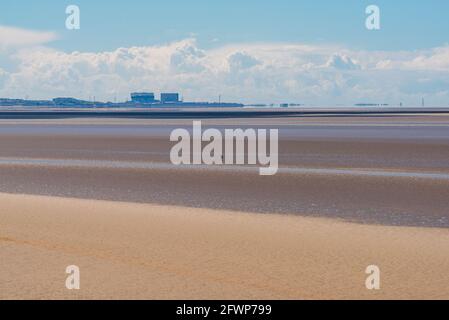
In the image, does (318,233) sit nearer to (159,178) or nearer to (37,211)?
(37,211)

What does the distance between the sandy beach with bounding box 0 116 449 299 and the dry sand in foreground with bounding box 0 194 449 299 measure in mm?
30

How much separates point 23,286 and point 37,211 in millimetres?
7179

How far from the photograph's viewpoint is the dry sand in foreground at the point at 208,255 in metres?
9.75

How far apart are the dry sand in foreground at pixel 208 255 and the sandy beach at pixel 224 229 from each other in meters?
0.03

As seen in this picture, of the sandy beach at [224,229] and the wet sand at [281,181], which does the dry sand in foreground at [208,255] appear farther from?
the wet sand at [281,181]

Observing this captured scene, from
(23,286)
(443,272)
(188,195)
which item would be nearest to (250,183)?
(188,195)

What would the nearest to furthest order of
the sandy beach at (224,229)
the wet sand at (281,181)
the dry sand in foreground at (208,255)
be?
the dry sand in foreground at (208,255) → the sandy beach at (224,229) → the wet sand at (281,181)

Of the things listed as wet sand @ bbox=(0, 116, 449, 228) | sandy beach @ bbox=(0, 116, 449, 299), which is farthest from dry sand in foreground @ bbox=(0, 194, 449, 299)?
wet sand @ bbox=(0, 116, 449, 228)

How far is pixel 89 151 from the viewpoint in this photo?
116ft

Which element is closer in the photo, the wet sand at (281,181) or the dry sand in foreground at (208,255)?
the dry sand in foreground at (208,255)

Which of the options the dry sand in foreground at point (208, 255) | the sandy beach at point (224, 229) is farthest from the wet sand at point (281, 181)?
the dry sand in foreground at point (208, 255)

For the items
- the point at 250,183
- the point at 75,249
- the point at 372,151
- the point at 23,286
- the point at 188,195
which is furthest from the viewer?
the point at 372,151

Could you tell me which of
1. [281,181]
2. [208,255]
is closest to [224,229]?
[208,255]
